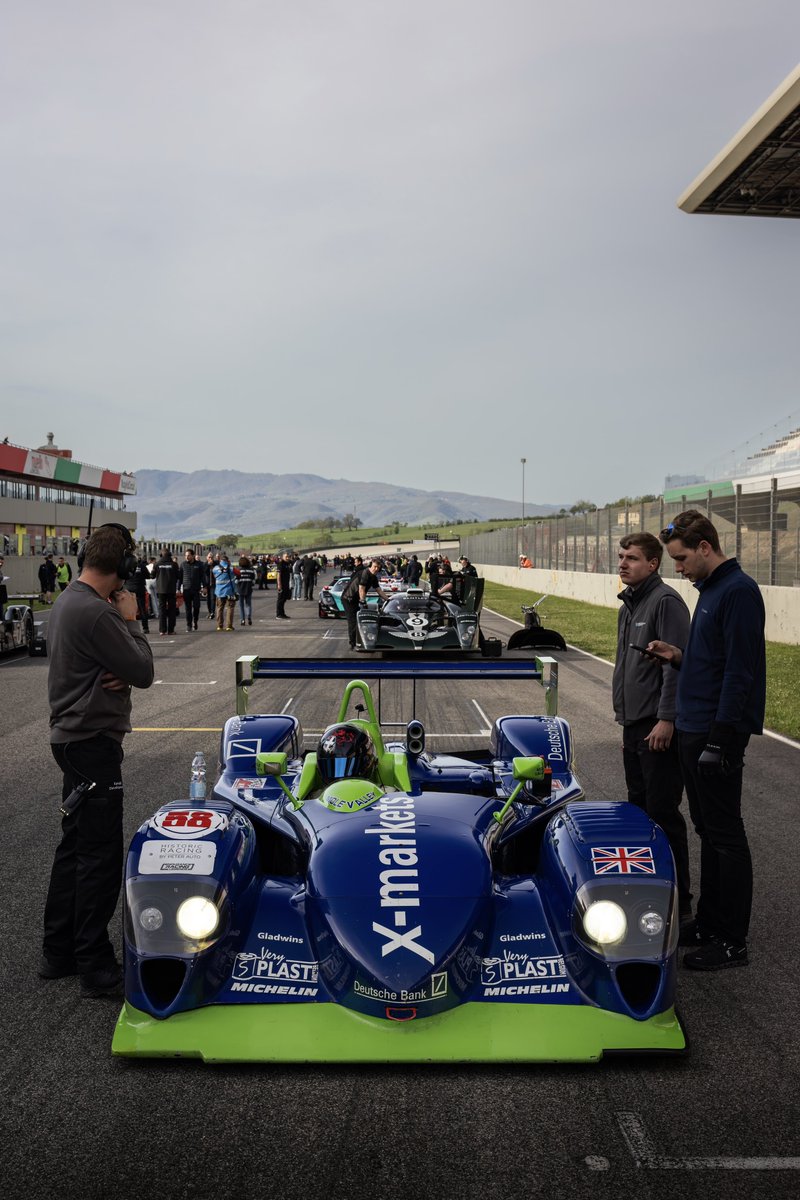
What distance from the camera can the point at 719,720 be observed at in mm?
5035

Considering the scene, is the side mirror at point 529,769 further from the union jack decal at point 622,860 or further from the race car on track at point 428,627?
the race car on track at point 428,627

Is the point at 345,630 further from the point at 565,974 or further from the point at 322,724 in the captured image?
the point at 565,974

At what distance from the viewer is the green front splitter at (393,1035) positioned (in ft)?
12.7

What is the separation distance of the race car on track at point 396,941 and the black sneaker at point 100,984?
598 mm

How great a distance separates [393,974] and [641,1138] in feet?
3.26

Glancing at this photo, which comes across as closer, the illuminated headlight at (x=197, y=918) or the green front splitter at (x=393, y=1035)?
the green front splitter at (x=393, y=1035)

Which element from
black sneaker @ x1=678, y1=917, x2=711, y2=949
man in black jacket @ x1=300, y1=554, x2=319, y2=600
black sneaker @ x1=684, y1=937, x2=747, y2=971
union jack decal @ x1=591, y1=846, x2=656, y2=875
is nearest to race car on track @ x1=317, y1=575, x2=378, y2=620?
man in black jacket @ x1=300, y1=554, x2=319, y2=600

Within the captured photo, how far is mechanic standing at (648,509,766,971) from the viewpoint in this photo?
5.05 m

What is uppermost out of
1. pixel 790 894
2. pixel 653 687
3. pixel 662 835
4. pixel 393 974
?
pixel 653 687

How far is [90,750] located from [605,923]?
242 centimetres

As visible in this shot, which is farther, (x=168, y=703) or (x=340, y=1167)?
(x=168, y=703)

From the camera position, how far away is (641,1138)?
3.52 m

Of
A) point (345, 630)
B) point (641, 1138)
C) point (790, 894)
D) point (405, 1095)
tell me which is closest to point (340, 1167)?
point (405, 1095)

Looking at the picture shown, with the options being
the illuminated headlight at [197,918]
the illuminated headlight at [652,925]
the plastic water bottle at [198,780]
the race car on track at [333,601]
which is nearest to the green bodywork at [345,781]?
the plastic water bottle at [198,780]
